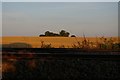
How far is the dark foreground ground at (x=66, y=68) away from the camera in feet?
35.6

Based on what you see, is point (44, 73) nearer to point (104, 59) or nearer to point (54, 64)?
point (54, 64)

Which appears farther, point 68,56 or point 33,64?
point 68,56

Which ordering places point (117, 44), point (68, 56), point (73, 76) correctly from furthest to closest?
1. point (117, 44)
2. point (68, 56)
3. point (73, 76)

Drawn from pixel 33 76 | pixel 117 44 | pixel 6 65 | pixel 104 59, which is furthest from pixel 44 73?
pixel 117 44

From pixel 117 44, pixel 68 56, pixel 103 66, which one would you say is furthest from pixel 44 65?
pixel 117 44

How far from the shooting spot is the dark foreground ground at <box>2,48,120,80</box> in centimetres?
1084

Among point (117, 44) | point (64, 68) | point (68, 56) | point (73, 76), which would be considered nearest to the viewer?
point (73, 76)

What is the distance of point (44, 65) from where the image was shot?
38.6 feet

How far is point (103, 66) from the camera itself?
11.6 meters

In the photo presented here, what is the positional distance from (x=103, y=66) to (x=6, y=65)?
3536mm

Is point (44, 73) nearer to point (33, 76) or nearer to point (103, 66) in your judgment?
point (33, 76)

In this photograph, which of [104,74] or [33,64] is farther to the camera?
[33,64]

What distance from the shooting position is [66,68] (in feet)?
37.8

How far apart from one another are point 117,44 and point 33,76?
29.5ft
